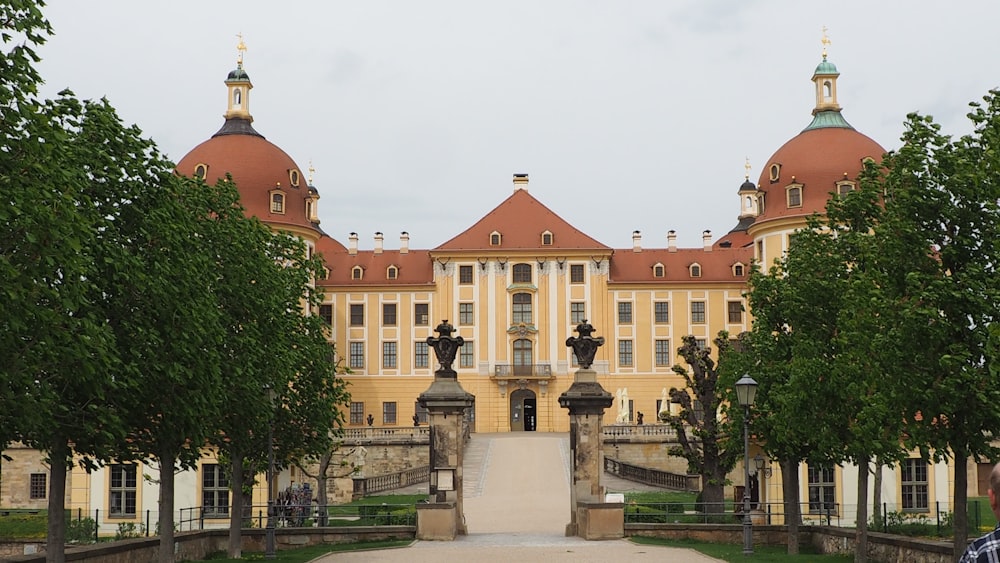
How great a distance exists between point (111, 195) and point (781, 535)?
16233 millimetres

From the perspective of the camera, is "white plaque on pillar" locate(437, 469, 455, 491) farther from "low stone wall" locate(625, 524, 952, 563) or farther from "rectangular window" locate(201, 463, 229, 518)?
"rectangular window" locate(201, 463, 229, 518)

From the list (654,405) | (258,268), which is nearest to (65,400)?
(258,268)

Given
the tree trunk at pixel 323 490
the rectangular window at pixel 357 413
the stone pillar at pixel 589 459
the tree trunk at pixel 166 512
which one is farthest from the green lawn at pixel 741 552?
the rectangular window at pixel 357 413

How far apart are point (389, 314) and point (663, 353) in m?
15.9

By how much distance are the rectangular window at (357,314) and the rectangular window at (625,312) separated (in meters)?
14.9

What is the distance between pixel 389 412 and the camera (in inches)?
2840

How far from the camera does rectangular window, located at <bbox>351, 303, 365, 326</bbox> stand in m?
74.0

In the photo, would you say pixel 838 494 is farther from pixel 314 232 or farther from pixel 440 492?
pixel 314 232

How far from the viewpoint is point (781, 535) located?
2775 centimetres

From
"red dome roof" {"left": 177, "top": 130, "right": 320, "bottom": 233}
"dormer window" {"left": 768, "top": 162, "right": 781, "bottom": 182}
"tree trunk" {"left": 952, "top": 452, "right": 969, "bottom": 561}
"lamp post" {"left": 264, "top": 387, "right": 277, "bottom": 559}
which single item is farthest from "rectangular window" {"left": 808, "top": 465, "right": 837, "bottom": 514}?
"red dome roof" {"left": 177, "top": 130, "right": 320, "bottom": 233}

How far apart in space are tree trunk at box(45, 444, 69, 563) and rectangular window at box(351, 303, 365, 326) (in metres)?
55.0

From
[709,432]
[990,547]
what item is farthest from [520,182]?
[990,547]

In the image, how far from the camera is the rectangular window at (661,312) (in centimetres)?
7306

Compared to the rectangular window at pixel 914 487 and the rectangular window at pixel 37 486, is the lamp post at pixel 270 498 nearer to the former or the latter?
the rectangular window at pixel 914 487
